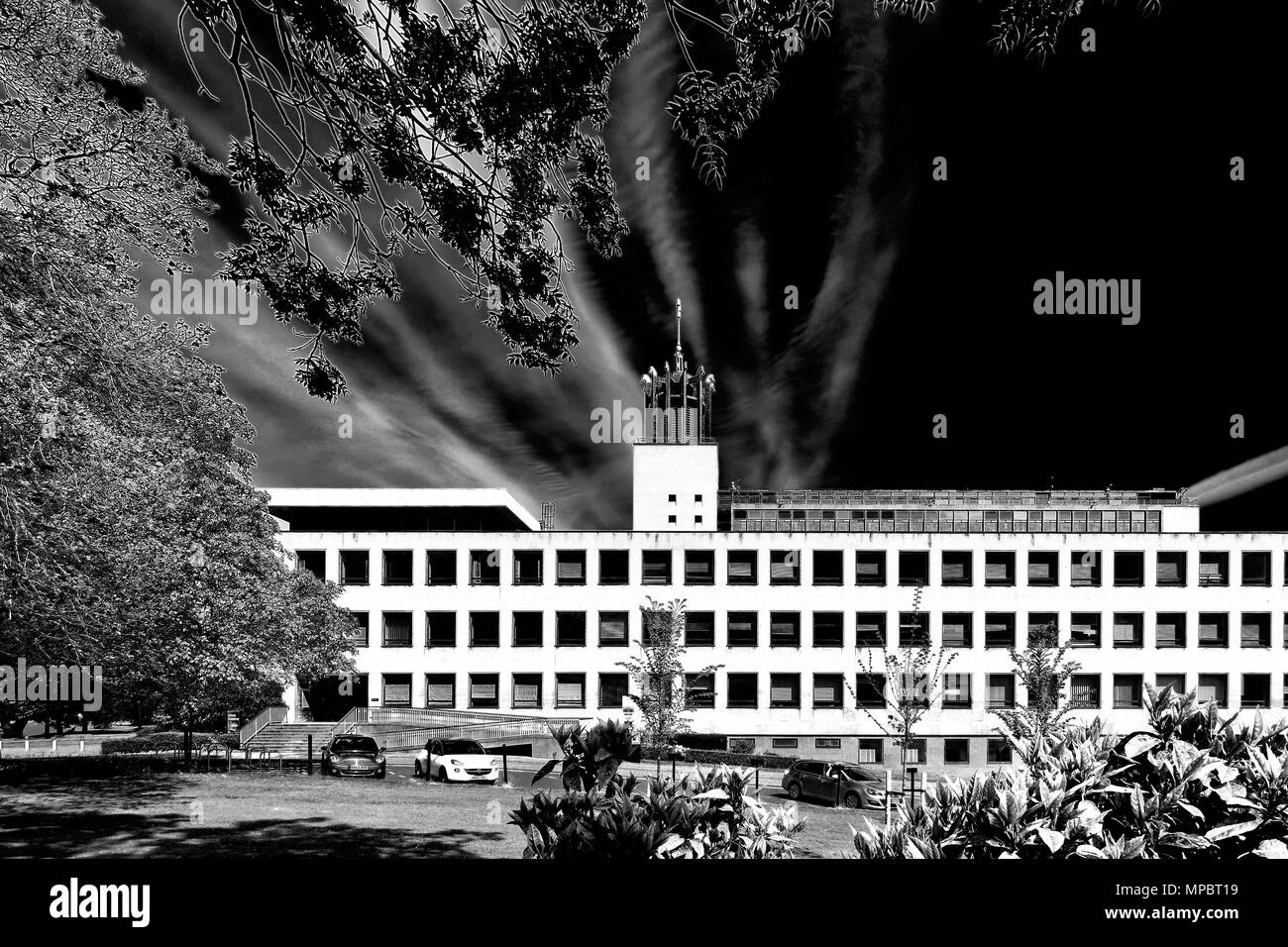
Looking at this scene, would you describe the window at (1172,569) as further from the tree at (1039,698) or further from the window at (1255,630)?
the tree at (1039,698)

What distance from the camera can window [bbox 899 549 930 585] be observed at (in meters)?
Answer: 45.3

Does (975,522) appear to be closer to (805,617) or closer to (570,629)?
(805,617)

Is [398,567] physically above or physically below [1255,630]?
above

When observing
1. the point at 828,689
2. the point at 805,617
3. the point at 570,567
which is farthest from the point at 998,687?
the point at 570,567

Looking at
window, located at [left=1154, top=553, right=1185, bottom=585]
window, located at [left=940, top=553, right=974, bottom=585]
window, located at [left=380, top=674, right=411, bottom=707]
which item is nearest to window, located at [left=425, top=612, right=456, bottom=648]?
window, located at [left=380, top=674, right=411, bottom=707]

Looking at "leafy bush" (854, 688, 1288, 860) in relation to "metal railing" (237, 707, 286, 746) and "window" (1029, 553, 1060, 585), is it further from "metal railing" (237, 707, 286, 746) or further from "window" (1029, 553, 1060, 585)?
"window" (1029, 553, 1060, 585)

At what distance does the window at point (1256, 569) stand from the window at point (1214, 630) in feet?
8.65

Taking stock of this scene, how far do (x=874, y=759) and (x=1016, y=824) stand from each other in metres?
43.0

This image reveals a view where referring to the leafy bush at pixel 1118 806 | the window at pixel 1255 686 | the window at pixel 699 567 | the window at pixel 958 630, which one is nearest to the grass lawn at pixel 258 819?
the leafy bush at pixel 1118 806

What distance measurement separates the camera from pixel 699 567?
45.3 m

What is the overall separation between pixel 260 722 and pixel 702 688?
69.9 feet
